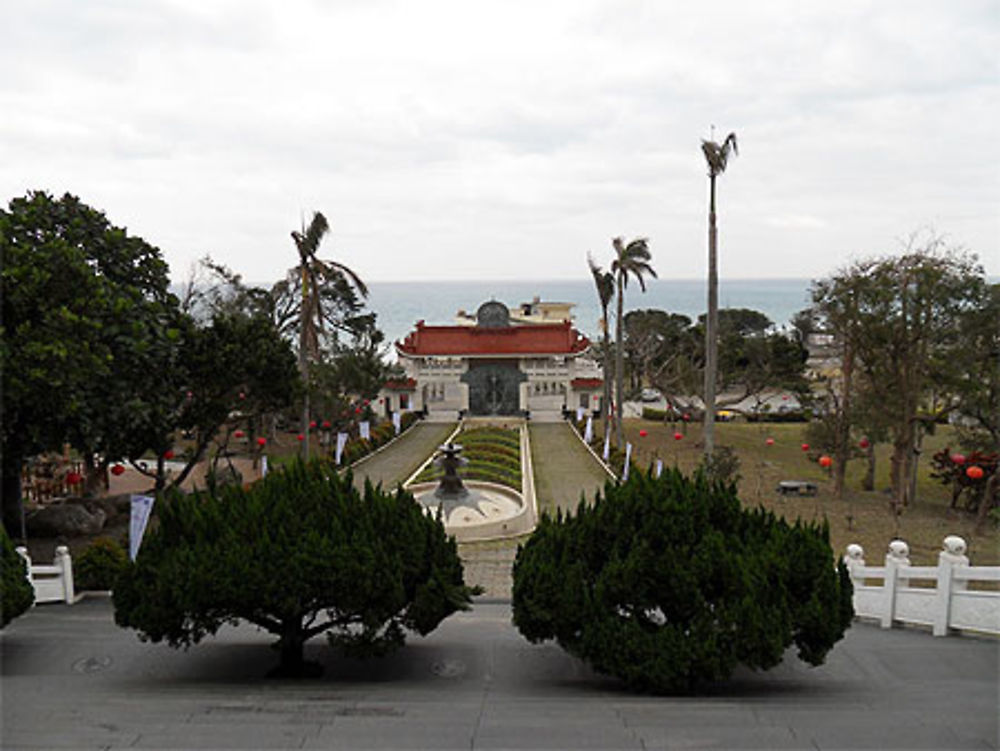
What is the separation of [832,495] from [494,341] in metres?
22.0

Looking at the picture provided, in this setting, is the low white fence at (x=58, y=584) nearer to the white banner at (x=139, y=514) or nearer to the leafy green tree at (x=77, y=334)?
the white banner at (x=139, y=514)

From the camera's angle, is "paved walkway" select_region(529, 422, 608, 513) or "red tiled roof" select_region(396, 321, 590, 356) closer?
"paved walkway" select_region(529, 422, 608, 513)

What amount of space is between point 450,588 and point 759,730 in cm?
408

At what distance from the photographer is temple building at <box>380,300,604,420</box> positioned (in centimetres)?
4250

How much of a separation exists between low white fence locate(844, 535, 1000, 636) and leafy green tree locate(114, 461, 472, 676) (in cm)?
687

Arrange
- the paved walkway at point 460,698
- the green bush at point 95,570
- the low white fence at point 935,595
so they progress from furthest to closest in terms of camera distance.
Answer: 1. the green bush at point 95,570
2. the low white fence at point 935,595
3. the paved walkway at point 460,698

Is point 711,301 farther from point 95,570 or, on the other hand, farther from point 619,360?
point 95,570

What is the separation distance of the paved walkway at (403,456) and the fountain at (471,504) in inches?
104

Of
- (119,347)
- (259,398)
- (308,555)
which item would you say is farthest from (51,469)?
(308,555)

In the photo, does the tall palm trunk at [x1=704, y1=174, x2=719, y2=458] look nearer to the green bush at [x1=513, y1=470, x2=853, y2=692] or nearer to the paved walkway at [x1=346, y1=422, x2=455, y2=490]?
the paved walkway at [x1=346, y1=422, x2=455, y2=490]

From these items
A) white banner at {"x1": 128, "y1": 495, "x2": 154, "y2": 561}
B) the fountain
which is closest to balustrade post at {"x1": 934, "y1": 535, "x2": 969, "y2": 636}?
the fountain

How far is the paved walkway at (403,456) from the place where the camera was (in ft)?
92.6

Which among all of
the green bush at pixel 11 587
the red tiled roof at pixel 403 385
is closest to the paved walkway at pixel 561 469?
the red tiled roof at pixel 403 385

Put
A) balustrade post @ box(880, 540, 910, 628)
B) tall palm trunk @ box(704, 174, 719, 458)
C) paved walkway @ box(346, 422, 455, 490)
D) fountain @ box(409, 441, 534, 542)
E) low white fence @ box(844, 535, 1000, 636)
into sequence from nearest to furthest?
low white fence @ box(844, 535, 1000, 636), balustrade post @ box(880, 540, 910, 628), fountain @ box(409, 441, 534, 542), tall palm trunk @ box(704, 174, 719, 458), paved walkway @ box(346, 422, 455, 490)
